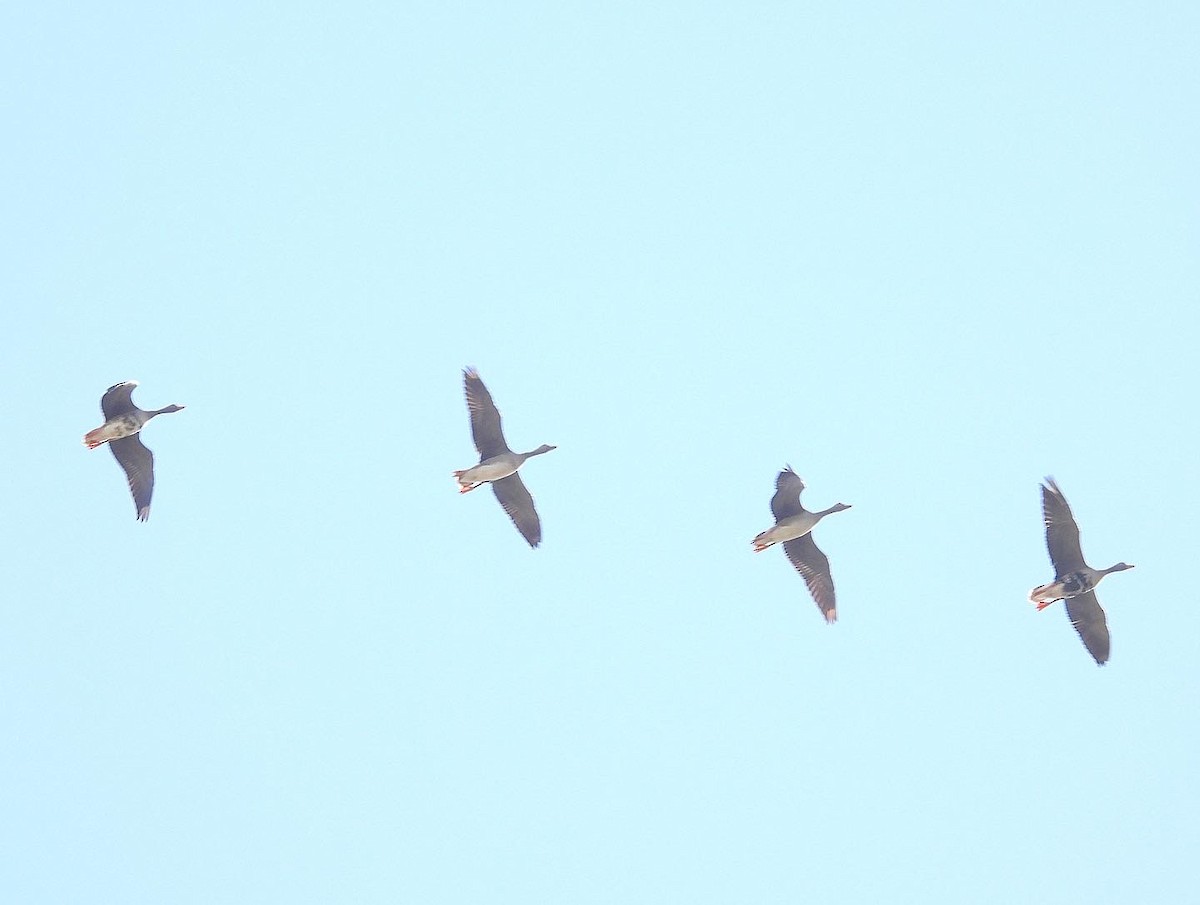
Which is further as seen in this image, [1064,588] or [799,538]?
[799,538]

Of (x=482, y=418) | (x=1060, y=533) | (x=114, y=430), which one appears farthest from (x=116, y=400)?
(x=1060, y=533)

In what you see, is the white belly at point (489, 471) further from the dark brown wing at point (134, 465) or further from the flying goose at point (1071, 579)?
the flying goose at point (1071, 579)

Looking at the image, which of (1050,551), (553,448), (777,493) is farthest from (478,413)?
(1050,551)

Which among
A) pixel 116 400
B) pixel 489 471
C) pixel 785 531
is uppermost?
pixel 116 400

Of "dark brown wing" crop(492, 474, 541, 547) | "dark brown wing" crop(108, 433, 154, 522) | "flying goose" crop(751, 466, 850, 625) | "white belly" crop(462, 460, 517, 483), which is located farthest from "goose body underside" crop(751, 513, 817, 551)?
"dark brown wing" crop(108, 433, 154, 522)

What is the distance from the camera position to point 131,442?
4922cm

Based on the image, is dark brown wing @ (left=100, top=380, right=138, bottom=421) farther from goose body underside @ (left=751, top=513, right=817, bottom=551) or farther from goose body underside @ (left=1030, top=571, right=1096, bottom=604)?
goose body underside @ (left=1030, top=571, right=1096, bottom=604)

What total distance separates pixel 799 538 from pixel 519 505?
6.21m

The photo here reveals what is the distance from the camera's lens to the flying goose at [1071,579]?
160ft

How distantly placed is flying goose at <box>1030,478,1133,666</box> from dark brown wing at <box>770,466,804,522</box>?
17.1ft

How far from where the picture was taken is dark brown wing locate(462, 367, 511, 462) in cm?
5034

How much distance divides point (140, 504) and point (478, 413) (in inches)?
294

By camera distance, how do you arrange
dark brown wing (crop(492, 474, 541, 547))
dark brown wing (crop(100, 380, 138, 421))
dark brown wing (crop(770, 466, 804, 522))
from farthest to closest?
dark brown wing (crop(492, 474, 541, 547)), dark brown wing (crop(770, 466, 804, 522)), dark brown wing (crop(100, 380, 138, 421))

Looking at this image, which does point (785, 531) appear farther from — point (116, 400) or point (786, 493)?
point (116, 400)
